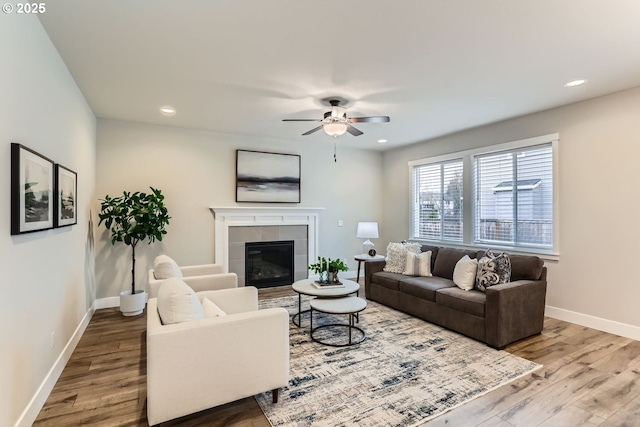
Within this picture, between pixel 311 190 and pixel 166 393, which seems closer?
pixel 166 393

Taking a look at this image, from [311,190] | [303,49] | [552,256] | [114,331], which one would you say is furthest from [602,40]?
[114,331]

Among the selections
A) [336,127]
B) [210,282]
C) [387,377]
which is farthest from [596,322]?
[210,282]

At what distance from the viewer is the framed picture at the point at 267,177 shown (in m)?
5.46

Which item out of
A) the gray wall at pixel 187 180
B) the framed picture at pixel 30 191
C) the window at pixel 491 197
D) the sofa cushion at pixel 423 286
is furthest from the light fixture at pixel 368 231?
the framed picture at pixel 30 191

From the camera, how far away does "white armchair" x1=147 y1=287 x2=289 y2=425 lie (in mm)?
1875

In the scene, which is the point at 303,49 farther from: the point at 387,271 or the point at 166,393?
the point at 387,271

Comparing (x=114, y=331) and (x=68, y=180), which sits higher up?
(x=68, y=180)

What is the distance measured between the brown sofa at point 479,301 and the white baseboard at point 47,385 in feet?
12.0

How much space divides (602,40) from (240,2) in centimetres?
274

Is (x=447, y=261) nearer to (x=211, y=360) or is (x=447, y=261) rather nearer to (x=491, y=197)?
(x=491, y=197)

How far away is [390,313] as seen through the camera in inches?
168

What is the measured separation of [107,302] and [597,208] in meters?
6.45

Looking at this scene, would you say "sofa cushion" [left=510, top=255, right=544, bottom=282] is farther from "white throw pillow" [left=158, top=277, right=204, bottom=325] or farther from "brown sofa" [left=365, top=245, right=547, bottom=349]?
"white throw pillow" [left=158, top=277, right=204, bottom=325]

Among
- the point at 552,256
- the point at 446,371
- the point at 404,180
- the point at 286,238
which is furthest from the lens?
the point at 404,180
